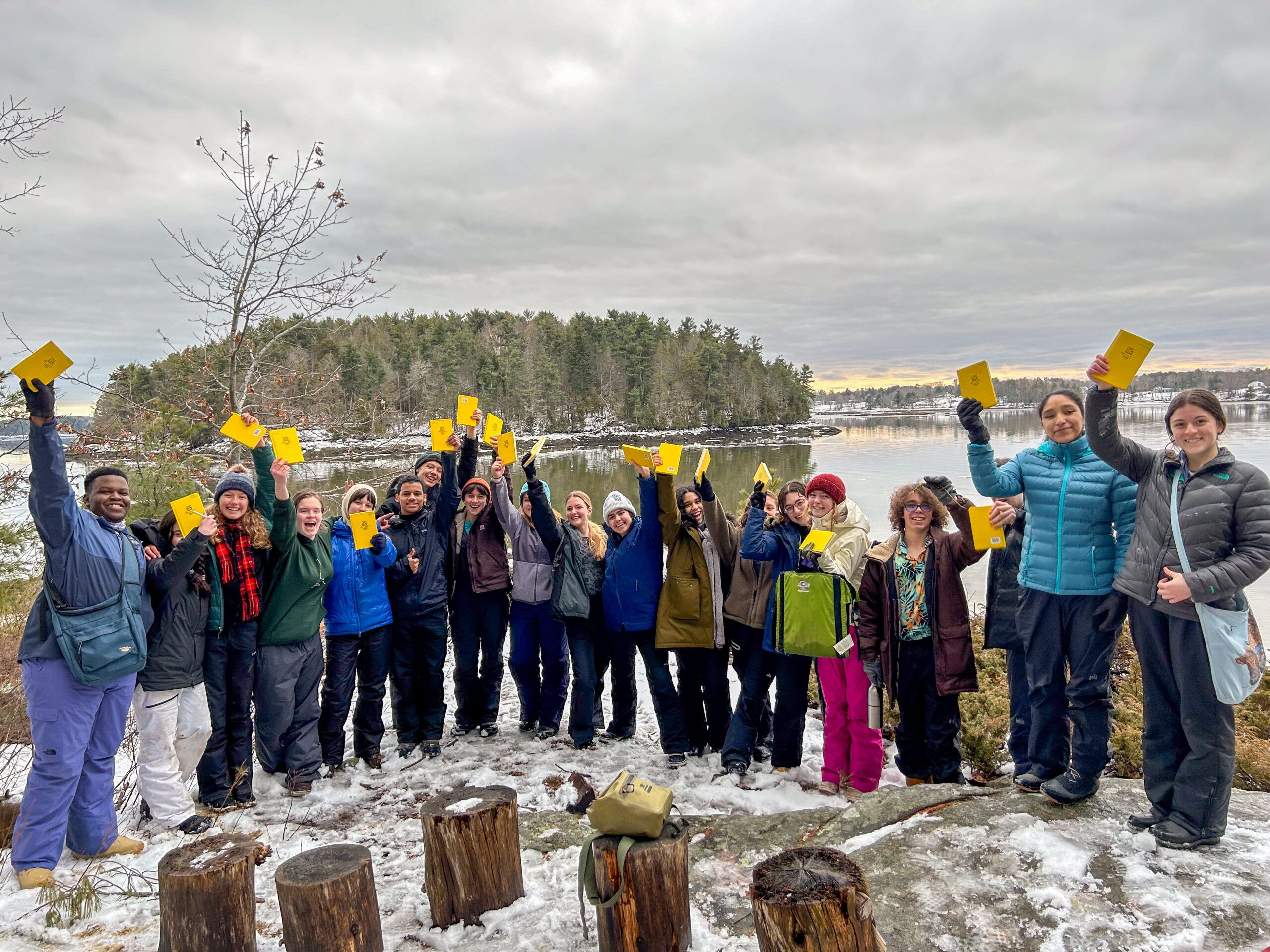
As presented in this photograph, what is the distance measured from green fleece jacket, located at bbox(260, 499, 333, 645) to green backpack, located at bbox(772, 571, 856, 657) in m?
3.25

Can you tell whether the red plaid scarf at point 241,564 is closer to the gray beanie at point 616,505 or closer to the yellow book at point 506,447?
the yellow book at point 506,447

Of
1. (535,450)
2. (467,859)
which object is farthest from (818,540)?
(467,859)

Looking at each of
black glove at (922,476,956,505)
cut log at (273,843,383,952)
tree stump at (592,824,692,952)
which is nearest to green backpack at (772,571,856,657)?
black glove at (922,476,956,505)

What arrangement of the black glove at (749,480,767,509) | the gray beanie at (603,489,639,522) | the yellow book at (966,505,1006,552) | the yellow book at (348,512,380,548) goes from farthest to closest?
the gray beanie at (603,489,639,522) → the black glove at (749,480,767,509) → the yellow book at (348,512,380,548) → the yellow book at (966,505,1006,552)

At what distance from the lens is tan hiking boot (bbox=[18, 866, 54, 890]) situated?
3.43 metres

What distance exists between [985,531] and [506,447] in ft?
11.0

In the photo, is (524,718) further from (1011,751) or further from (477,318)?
(477,318)

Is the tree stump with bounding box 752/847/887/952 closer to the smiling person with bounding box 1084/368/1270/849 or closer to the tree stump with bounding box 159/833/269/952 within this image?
the smiling person with bounding box 1084/368/1270/849

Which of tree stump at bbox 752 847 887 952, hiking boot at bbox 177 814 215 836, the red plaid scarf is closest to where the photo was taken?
tree stump at bbox 752 847 887 952

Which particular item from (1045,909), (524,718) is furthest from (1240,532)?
(524,718)

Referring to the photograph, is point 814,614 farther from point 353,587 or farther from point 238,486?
point 238,486

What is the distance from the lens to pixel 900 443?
59.2m

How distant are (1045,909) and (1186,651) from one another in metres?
1.37

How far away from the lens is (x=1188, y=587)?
121 inches
